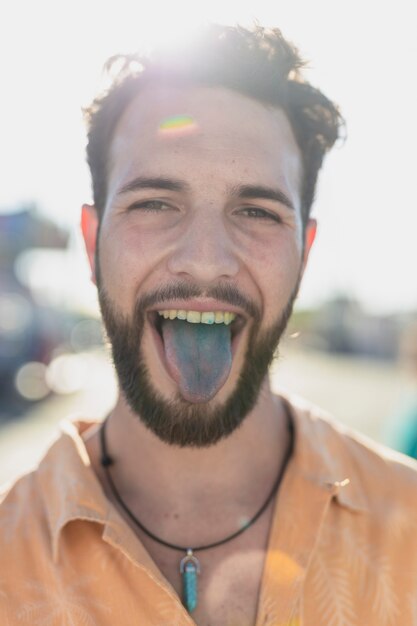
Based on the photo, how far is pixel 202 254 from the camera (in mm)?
2289

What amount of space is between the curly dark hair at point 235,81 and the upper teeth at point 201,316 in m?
0.55

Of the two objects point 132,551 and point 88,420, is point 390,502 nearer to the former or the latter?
point 132,551

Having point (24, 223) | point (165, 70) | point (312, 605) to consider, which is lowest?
point (24, 223)

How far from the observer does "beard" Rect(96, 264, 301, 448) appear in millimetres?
2379

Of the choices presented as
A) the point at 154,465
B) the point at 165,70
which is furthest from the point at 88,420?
the point at 165,70

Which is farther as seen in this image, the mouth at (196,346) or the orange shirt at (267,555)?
the mouth at (196,346)

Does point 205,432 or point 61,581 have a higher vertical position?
point 205,432

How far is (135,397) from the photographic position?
2.44 metres

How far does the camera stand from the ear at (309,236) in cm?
275

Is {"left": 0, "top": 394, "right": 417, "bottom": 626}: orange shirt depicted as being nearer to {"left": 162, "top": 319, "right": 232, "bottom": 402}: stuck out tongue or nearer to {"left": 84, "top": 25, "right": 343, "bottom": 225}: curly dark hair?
{"left": 162, "top": 319, "right": 232, "bottom": 402}: stuck out tongue

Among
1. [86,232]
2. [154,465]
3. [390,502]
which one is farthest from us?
[86,232]

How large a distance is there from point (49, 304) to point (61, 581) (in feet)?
70.3

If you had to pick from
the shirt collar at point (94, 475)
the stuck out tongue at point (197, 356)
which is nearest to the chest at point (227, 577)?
the shirt collar at point (94, 475)

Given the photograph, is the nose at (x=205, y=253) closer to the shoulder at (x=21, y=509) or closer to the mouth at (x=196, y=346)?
the mouth at (x=196, y=346)
